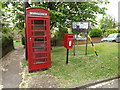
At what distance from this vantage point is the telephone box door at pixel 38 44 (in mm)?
3542

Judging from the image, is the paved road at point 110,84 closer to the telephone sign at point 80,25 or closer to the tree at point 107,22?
the telephone sign at point 80,25

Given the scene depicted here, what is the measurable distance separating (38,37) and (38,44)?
279 millimetres

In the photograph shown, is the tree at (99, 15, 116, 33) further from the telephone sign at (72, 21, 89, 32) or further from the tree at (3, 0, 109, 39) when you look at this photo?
the telephone sign at (72, 21, 89, 32)

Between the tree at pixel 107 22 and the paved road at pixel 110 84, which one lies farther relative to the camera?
the tree at pixel 107 22

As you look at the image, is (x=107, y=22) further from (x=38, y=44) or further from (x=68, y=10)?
(x=38, y=44)

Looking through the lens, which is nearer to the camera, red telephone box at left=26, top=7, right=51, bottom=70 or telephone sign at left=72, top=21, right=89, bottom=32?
red telephone box at left=26, top=7, right=51, bottom=70

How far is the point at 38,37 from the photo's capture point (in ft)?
12.2

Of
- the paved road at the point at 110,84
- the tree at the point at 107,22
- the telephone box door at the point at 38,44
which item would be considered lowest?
the paved road at the point at 110,84

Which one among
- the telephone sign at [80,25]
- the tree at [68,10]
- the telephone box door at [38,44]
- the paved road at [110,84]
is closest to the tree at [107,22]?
the tree at [68,10]

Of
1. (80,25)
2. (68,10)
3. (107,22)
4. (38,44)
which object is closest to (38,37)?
(38,44)

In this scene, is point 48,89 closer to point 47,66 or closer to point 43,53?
point 47,66

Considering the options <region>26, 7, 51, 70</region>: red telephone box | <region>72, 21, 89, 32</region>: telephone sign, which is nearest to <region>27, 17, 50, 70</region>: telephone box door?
<region>26, 7, 51, 70</region>: red telephone box

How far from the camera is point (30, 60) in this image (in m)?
3.62

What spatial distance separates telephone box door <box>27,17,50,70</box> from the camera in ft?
11.6
